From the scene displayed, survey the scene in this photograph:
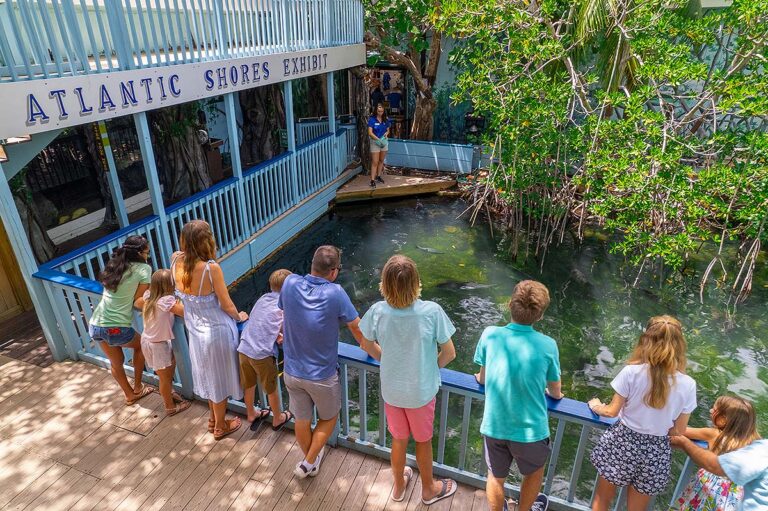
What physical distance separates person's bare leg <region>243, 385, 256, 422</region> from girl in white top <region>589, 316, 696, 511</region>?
86.5 inches

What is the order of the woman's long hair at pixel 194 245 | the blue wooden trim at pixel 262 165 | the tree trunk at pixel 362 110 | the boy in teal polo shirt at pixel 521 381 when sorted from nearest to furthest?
1. the boy in teal polo shirt at pixel 521 381
2. the woman's long hair at pixel 194 245
3. the blue wooden trim at pixel 262 165
4. the tree trunk at pixel 362 110

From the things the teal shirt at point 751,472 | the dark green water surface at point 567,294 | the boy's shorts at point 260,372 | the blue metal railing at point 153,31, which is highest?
the blue metal railing at point 153,31

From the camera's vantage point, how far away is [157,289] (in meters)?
3.34

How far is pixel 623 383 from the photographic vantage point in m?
2.44

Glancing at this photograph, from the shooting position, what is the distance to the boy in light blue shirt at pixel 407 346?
251 cm

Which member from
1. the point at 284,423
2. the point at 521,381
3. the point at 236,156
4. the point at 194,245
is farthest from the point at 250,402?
the point at 236,156

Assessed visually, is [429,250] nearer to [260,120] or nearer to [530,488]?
[260,120]

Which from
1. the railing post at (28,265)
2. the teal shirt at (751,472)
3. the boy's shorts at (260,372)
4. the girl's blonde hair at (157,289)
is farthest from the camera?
the railing post at (28,265)

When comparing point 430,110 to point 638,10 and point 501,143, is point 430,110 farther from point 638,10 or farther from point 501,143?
point 638,10

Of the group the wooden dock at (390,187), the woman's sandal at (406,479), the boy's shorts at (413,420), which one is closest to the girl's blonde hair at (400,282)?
the boy's shorts at (413,420)

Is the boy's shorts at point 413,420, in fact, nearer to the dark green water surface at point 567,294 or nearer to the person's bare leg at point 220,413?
the person's bare leg at point 220,413

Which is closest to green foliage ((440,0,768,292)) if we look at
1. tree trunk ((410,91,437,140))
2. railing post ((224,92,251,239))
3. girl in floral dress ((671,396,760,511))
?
railing post ((224,92,251,239))

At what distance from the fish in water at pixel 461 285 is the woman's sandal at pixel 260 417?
434 centimetres

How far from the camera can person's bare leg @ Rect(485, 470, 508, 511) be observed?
276 cm
